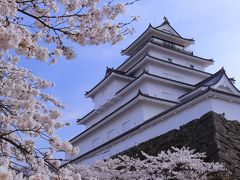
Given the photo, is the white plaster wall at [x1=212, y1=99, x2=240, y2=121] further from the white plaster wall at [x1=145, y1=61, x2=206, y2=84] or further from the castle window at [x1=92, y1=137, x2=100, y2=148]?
the castle window at [x1=92, y1=137, x2=100, y2=148]

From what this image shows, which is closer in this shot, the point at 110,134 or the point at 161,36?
the point at 110,134

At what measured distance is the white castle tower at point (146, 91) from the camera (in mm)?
14695

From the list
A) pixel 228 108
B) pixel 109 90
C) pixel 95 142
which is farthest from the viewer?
pixel 109 90

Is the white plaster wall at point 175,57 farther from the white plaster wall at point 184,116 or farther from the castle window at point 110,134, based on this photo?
the white plaster wall at point 184,116

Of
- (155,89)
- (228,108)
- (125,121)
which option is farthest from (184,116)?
(155,89)

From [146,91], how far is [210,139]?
10.4 metres

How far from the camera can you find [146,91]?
2084 cm

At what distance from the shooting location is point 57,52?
13.4 feet

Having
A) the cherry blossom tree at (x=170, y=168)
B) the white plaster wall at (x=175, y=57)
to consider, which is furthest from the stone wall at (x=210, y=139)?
the white plaster wall at (x=175, y=57)

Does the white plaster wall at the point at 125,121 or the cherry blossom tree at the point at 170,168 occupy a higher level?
the white plaster wall at the point at 125,121

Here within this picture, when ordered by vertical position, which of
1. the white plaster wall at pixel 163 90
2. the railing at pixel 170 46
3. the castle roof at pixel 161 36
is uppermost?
the castle roof at pixel 161 36

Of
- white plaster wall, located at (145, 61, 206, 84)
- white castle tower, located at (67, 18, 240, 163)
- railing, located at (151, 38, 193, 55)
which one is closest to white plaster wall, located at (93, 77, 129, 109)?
white castle tower, located at (67, 18, 240, 163)

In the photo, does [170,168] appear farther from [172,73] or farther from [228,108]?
[172,73]

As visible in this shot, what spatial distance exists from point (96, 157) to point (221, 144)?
8116mm
